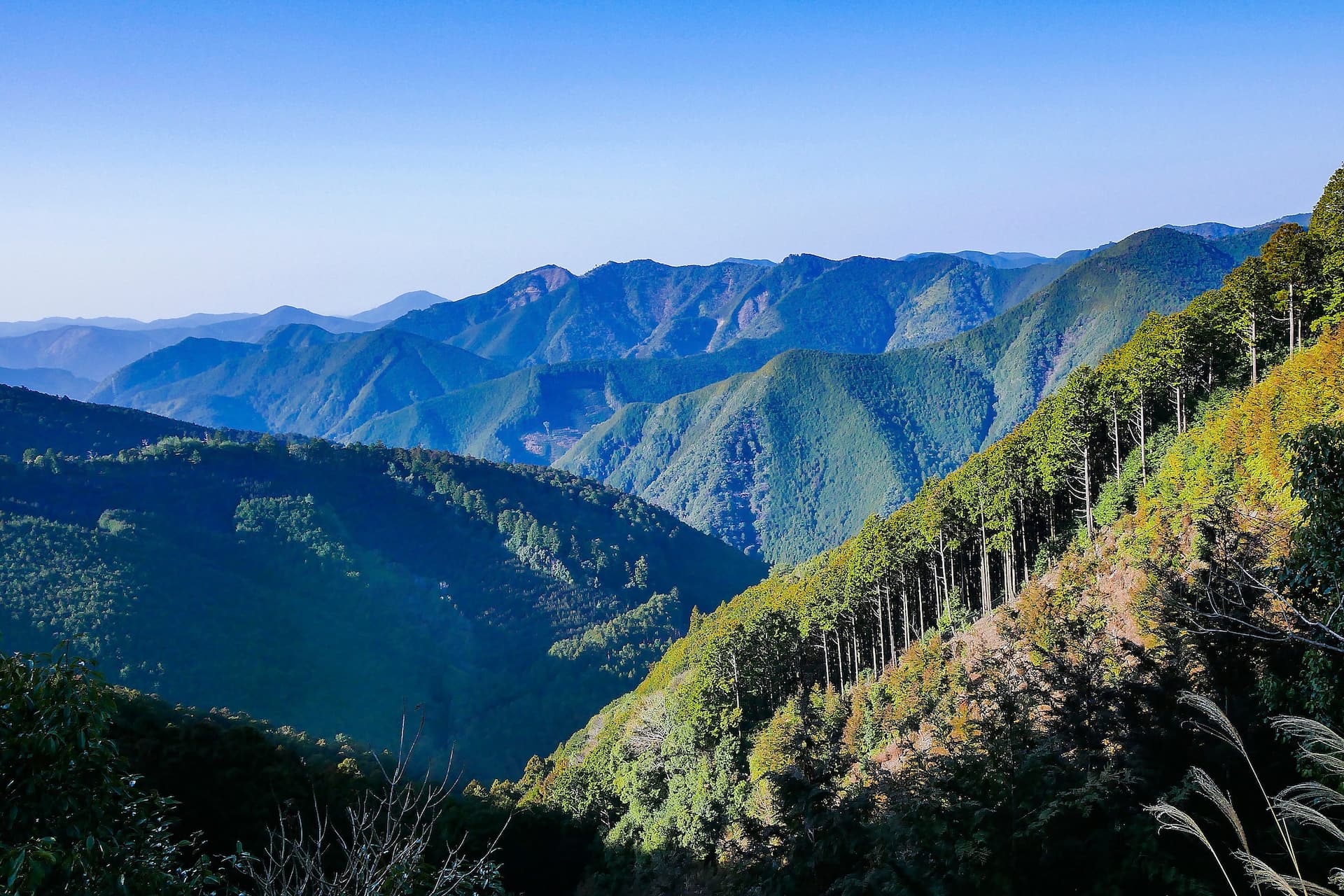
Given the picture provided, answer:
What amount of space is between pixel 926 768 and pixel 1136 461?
39529mm

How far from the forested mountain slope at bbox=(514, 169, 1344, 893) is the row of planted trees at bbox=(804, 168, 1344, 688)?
0.24 m

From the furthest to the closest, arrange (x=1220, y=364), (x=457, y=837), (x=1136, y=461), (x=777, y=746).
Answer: (x=1220, y=364) → (x=1136, y=461) → (x=457, y=837) → (x=777, y=746)

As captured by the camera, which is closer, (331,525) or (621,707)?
(621,707)

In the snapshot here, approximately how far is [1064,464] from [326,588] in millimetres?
140922

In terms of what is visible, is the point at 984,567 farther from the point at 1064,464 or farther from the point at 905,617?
the point at 1064,464

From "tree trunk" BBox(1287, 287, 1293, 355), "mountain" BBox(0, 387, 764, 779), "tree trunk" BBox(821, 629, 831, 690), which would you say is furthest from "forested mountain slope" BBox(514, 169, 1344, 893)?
"mountain" BBox(0, 387, 764, 779)

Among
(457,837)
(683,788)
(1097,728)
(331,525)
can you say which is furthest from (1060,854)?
(331,525)

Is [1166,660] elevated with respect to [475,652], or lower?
elevated

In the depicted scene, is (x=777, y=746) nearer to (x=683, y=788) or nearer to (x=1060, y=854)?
(x=1060, y=854)

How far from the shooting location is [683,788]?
39344mm

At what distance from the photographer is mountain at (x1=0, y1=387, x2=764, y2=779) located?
112000mm

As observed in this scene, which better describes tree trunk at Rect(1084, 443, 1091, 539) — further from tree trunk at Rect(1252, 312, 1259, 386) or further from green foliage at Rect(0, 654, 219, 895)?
green foliage at Rect(0, 654, 219, 895)

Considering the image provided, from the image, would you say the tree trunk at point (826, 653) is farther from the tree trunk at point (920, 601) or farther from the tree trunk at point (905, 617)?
the tree trunk at point (920, 601)

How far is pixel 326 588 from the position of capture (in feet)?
491
